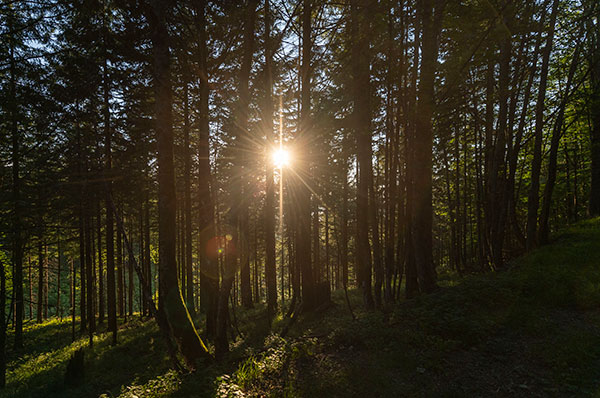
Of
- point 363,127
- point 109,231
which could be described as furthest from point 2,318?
point 363,127

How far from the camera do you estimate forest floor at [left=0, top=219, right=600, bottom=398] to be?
4.41m

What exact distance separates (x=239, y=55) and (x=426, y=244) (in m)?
9.52

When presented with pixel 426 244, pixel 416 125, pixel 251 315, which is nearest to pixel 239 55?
pixel 416 125

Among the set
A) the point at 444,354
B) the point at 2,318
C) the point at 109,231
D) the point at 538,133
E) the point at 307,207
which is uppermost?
the point at 538,133

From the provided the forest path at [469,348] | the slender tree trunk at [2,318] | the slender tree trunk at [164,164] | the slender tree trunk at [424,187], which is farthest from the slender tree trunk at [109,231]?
the slender tree trunk at [424,187]

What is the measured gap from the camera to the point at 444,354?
17.4ft

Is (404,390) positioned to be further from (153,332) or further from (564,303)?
(153,332)

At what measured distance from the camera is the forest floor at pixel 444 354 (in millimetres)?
4410

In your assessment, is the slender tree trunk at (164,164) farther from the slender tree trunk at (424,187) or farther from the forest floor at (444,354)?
the slender tree trunk at (424,187)

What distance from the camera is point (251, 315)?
45.9 feet

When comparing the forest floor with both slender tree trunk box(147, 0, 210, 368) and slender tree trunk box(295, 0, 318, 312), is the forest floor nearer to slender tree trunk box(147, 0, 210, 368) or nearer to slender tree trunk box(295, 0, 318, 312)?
slender tree trunk box(147, 0, 210, 368)

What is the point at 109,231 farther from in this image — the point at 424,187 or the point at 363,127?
the point at 424,187

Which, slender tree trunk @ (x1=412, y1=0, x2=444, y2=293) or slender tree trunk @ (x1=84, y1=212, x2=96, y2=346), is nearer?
slender tree trunk @ (x1=412, y1=0, x2=444, y2=293)

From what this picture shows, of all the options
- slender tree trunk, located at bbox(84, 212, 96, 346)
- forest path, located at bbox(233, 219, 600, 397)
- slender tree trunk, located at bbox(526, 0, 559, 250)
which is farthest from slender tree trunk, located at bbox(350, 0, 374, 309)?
slender tree trunk, located at bbox(84, 212, 96, 346)
